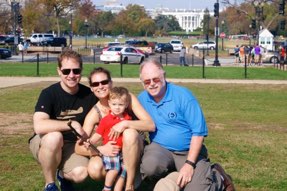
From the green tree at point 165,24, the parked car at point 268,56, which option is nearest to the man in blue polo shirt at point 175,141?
the parked car at point 268,56

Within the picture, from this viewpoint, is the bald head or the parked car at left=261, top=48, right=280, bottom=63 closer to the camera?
the bald head

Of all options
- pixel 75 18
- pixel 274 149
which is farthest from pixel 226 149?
pixel 75 18

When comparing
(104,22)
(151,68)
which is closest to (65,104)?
(151,68)

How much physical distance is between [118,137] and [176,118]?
55 cm

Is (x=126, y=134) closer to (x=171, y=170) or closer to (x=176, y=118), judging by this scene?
(x=176, y=118)

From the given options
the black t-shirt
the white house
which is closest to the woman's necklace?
the black t-shirt

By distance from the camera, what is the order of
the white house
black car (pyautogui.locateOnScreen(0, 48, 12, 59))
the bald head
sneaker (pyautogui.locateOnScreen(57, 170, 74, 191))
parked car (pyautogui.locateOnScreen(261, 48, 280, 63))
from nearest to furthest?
the bald head, sneaker (pyautogui.locateOnScreen(57, 170, 74, 191)), parked car (pyautogui.locateOnScreen(261, 48, 280, 63)), black car (pyautogui.locateOnScreen(0, 48, 12, 59)), the white house

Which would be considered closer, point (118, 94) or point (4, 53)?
point (118, 94)

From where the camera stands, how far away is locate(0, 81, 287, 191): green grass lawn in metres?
7.12

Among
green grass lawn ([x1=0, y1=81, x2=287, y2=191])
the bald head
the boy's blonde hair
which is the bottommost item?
green grass lawn ([x1=0, y1=81, x2=287, y2=191])

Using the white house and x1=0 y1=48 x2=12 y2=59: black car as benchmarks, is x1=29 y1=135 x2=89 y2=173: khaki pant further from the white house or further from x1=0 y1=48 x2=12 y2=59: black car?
the white house

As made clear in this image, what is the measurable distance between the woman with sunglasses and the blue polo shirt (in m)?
0.10

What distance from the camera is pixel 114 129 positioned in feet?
18.1

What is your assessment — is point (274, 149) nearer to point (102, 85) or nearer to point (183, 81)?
point (102, 85)
